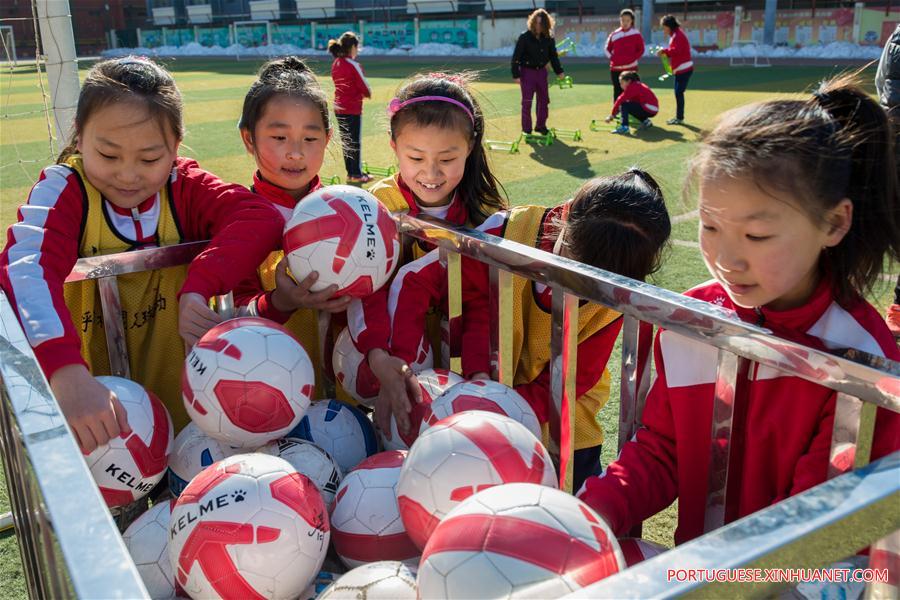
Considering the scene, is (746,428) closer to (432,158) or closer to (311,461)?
(311,461)

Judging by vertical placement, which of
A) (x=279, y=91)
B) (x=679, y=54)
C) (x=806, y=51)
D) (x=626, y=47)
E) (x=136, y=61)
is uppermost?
(x=806, y=51)

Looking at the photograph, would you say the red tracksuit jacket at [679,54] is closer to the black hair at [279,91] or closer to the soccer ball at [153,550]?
the black hair at [279,91]

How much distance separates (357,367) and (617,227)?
1.04m

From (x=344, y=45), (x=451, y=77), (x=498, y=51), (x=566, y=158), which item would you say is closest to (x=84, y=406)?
(x=451, y=77)

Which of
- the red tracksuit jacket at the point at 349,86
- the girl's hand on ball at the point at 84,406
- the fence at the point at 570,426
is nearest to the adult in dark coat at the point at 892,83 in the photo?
the fence at the point at 570,426

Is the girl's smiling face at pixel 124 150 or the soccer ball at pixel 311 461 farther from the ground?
the girl's smiling face at pixel 124 150

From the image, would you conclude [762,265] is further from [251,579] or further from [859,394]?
[251,579]

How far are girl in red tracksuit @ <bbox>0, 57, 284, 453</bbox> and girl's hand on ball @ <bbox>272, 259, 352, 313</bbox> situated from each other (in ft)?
0.37

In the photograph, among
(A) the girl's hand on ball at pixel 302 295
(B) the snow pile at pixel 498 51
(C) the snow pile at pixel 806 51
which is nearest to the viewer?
(A) the girl's hand on ball at pixel 302 295

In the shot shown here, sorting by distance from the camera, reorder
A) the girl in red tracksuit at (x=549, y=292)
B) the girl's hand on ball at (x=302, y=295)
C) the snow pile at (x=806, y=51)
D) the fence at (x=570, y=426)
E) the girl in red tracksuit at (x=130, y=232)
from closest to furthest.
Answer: the fence at (x=570, y=426)
the girl in red tracksuit at (x=130, y=232)
the girl in red tracksuit at (x=549, y=292)
the girl's hand on ball at (x=302, y=295)
the snow pile at (x=806, y=51)

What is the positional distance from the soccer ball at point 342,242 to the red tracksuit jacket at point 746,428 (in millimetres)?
977

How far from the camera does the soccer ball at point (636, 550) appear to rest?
2.00 m

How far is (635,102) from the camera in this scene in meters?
13.5

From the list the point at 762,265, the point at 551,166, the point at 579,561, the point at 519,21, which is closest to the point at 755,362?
the point at 762,265
